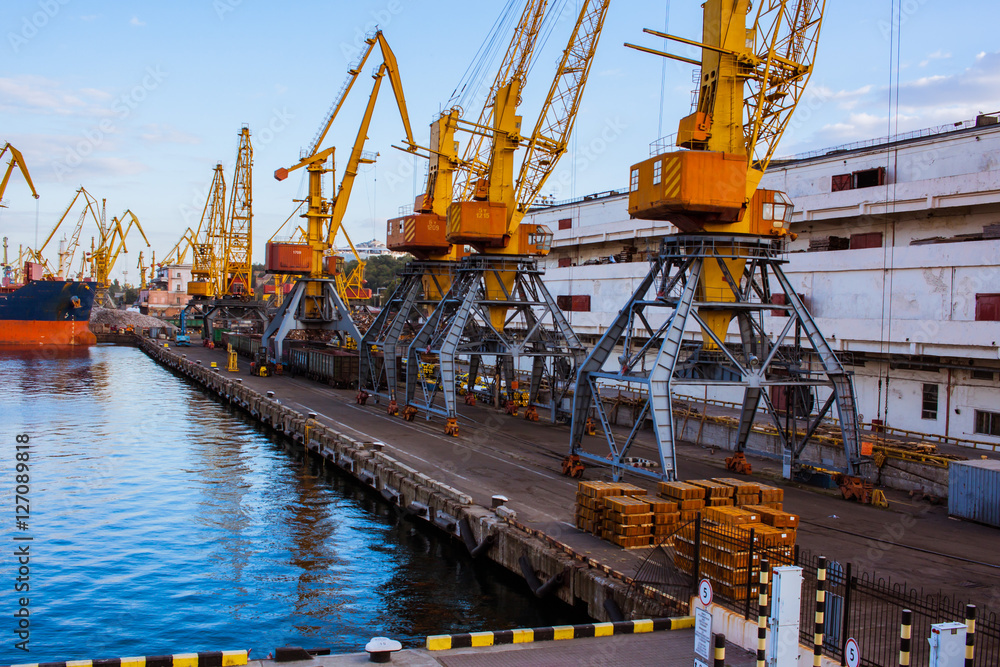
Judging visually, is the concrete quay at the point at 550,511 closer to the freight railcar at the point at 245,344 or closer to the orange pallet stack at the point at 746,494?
the orange pallet stack at the point at 746,494

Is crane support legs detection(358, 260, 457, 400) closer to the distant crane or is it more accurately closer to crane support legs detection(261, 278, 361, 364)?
crane support legs detection(261, 278, 361, 364)

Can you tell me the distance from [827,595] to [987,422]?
26.3 metres

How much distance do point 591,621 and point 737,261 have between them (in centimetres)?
1583

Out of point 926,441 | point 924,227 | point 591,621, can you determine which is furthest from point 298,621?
point 924,227

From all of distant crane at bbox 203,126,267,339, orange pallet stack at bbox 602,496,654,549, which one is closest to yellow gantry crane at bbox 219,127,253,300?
distant crane at bbox 203,126,267,339

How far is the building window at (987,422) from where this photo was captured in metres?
33.5

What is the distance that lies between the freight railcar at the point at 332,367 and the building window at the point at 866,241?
3503 centimetres

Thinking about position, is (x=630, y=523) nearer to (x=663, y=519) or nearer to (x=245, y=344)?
(x=663, y=519)

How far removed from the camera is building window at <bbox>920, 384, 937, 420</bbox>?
119 ft

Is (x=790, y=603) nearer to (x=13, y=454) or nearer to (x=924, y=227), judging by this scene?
(x=924, y=227)

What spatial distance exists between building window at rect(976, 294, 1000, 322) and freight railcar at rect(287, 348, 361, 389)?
40.1m

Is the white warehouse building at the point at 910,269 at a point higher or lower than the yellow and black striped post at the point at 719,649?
higher

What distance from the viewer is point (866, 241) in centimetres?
4175

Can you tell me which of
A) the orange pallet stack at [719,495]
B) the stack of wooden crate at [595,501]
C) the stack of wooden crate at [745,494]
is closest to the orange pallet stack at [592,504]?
the stack of wooden crate at [595,501]
